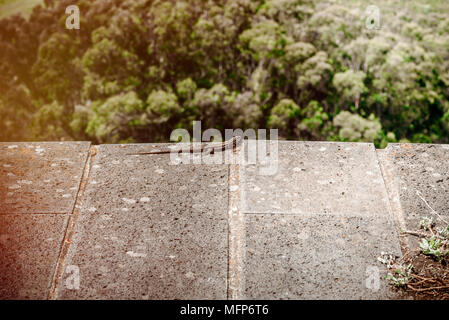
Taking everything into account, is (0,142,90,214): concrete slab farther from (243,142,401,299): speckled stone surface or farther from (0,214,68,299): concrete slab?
(243,142,401,299): speckled stone surface

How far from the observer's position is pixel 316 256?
1626 mm

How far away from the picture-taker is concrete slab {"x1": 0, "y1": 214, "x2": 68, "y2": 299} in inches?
59.7

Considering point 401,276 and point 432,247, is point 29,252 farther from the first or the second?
point 432,247

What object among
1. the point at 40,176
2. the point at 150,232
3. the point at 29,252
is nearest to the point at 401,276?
the point at 150,232

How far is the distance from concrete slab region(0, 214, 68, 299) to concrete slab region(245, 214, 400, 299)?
854 millimetres

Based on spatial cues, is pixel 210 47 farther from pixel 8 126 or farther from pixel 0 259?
pixel 0 259

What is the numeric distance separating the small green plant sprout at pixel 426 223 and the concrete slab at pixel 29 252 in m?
1.67

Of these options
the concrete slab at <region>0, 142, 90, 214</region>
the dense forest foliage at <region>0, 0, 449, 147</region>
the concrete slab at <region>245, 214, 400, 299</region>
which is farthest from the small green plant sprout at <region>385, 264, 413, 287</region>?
the dense forest foliage at <region>0, 0, 449, 147</region>

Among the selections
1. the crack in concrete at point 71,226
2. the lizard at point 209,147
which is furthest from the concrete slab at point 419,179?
the crack in concrete at point 71,226

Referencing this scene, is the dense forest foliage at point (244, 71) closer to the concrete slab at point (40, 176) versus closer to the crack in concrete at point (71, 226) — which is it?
the concrete slab at point (40, 176)

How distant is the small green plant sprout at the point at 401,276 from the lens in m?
1.53

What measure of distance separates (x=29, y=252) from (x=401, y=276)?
5.26 ft

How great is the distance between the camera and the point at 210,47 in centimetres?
1405

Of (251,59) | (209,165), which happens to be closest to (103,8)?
(251,59)
